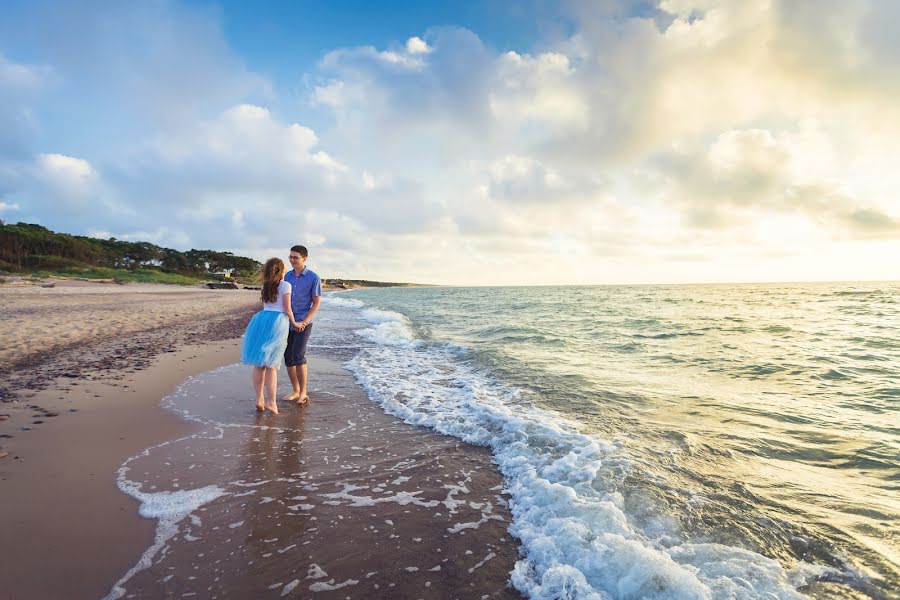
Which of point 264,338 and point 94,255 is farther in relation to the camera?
point 94,255

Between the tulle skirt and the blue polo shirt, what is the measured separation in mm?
530

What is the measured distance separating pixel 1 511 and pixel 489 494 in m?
4.18

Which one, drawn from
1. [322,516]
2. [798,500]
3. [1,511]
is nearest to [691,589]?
[798,500]

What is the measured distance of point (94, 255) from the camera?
70.8 metres

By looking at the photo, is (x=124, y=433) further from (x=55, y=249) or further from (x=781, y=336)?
(x=55, y=249)

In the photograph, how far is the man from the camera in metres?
6.80

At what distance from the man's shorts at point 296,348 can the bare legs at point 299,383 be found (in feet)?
0.36

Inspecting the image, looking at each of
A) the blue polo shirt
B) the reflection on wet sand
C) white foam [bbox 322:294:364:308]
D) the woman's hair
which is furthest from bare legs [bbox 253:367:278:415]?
white foam [bbox 322:294:364:308]

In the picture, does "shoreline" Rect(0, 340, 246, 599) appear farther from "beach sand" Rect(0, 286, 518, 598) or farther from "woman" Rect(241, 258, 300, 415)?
"woman" Rect(241, 258, 300, 415)

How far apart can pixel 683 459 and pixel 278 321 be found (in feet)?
19.7

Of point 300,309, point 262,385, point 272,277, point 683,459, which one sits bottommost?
point 683,459

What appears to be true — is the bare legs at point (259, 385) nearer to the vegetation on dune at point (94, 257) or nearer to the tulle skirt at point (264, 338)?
the tulle skirt at point (264, 338)

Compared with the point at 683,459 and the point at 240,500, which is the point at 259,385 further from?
the point at 683,459

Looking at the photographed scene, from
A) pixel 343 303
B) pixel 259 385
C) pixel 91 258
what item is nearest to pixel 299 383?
pixel 259 385
